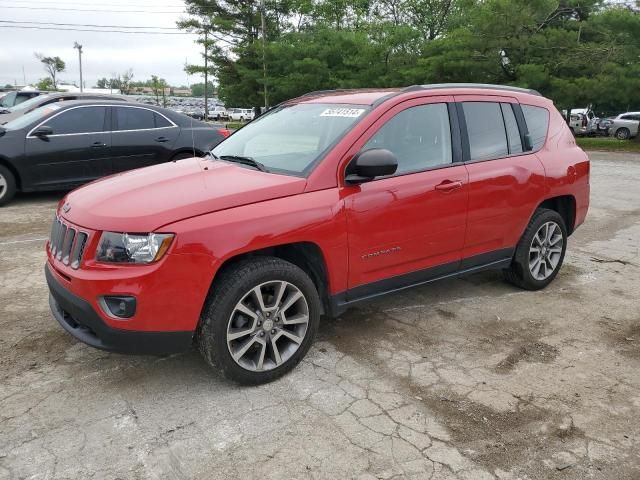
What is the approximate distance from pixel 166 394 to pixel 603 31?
71.9 ft

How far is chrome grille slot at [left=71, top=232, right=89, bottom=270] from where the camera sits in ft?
9.75

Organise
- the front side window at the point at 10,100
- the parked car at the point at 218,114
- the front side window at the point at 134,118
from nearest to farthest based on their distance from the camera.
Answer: the front side window at the point at 134,118 < the front side window at the point at 10,100 < the parked car at the point at 218,114

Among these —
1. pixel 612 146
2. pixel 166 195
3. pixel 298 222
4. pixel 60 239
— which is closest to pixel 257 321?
pixel 298 222

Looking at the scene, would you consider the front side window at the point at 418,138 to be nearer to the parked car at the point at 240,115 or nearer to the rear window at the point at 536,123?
the rear window at the point at 536,123

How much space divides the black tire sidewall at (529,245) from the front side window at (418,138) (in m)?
1.17

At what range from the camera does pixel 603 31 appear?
20.0 m

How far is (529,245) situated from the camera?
184 inches

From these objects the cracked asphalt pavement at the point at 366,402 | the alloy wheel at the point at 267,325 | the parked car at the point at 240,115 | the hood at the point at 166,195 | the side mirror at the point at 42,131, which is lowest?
the cracked asphalt pavement at the point at 366,402

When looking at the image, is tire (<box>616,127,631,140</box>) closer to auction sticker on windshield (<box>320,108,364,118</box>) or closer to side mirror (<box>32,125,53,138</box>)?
side mirror (<box>32,125,53,138</box>)

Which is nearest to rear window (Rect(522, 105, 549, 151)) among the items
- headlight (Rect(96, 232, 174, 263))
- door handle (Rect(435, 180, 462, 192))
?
door handle (Rect(435, 180, 462, 192))

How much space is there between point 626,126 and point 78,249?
3238cm

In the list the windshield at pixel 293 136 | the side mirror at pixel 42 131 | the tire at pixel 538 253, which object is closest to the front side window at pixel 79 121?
the side mirror at pixel 42 131

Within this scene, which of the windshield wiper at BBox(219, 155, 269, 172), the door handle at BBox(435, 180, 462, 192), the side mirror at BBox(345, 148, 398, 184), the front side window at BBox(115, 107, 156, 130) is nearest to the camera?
the side mirror at BBox(345, 148, 398, 184)

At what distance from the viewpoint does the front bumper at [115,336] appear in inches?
113
